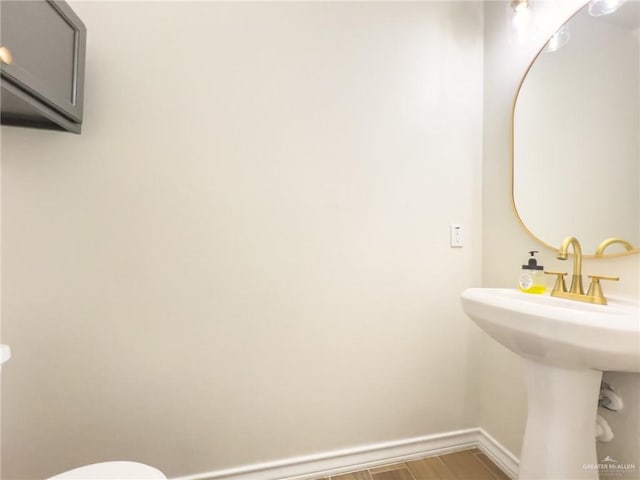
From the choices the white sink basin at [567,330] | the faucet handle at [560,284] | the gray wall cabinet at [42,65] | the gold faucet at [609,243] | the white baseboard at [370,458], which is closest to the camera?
the white sink basin at [567,330]

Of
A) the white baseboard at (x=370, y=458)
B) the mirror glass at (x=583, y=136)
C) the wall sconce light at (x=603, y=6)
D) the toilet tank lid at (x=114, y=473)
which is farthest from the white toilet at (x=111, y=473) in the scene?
the wall sconce light at (x=603, y=6)

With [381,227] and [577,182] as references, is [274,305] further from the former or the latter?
[577,182]

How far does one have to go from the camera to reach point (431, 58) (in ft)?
4.91

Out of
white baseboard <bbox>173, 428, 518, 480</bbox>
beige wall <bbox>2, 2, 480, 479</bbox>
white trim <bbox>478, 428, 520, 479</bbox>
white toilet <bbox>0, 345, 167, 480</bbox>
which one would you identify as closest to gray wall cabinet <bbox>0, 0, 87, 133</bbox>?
beige wall <bbox>2, 2, 480, 479</bbox>

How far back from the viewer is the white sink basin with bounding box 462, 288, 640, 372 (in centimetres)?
70

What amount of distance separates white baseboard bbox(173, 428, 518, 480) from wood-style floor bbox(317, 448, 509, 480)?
2 cm

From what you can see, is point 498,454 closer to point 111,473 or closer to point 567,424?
point 567,424

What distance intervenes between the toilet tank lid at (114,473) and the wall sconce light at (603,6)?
1.99 metres

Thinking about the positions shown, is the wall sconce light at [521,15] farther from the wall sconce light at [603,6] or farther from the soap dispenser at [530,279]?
the soap dispenser at [530,279]

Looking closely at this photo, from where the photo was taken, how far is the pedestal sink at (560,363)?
2.41 ft

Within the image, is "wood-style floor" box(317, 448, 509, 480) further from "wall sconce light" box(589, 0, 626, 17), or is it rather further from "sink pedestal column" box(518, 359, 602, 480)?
"wall sconce light" box(589, 0, 626, 17)

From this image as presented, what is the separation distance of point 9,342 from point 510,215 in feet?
6.66

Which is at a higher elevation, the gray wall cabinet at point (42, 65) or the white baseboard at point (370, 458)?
the gray wall cabinet at point (42, 65)

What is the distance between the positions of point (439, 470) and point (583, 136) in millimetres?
1485
